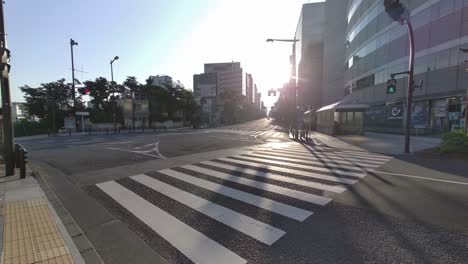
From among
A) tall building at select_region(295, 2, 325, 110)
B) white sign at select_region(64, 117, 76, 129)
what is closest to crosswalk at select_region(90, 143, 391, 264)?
white sign at select_region(64, 117, 76, 129)

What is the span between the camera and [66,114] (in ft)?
129

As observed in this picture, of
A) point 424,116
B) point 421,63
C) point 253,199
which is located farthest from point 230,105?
point 253,199

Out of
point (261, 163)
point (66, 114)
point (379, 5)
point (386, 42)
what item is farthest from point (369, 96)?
point (66, 114)

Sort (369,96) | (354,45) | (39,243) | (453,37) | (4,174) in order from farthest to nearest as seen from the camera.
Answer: (354,45) → (369,96) → (453,37) → (4,174) → (39,243)

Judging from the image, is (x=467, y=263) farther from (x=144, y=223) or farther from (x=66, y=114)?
(x=66, y=114)

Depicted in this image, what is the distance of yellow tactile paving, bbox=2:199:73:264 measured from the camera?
2.81 meters

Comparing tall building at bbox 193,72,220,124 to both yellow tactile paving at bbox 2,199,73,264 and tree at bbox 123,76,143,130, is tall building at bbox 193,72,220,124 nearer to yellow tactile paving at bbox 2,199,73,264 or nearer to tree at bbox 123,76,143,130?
Answer: tree at bbox 123,76,143,130

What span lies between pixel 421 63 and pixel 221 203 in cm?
2524

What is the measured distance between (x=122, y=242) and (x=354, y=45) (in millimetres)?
40360

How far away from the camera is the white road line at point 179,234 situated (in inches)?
113

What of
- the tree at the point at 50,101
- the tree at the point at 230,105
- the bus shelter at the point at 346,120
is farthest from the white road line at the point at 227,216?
the tree at the point at 230,105

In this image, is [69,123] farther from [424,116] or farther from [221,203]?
[424,116]

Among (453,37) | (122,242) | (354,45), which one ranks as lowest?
(122,242)

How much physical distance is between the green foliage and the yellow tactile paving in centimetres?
3731
